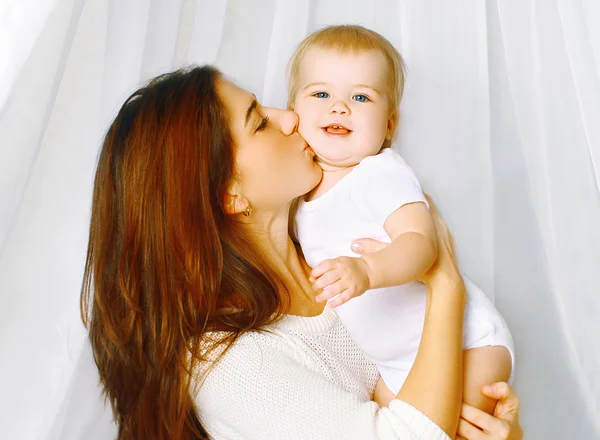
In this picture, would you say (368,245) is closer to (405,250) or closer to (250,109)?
(405,250)

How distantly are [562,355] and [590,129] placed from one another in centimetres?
57

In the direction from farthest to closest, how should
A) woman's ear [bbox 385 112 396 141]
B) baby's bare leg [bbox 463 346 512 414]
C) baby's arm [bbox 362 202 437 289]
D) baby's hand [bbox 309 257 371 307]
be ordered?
woman's ear [bbox 385 112 396 141] < baby's bare leg [bbox 463 346 512 414] < baby's arm [bbox 362 202 437 289] < baby's hand [bbox 309 257 371 307]

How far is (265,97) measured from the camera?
72.6 inches

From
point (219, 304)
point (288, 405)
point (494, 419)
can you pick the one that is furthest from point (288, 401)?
point (494, 419)

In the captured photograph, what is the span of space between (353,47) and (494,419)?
0.72 metres

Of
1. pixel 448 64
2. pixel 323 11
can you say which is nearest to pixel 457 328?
pixel 448 64

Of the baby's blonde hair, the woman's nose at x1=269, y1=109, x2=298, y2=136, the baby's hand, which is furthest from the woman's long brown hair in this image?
the baby's hand

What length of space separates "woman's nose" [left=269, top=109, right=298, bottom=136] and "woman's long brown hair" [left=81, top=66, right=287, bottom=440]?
10 cm

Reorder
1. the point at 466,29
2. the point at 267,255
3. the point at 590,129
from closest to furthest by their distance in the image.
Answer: the point at 267,255, the point at 590,129, the point at 466,29

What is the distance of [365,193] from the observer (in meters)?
1.35

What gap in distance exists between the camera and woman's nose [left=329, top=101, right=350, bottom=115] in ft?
4.68

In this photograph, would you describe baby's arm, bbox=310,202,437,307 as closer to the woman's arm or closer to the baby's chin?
the woman's arm

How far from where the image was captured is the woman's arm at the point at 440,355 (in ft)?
4.07

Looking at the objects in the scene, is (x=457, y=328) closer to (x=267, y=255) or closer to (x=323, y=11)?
(x=267, y=255)
